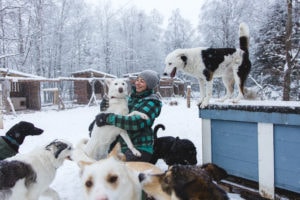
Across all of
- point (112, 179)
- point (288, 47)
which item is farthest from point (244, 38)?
point (288, 47)

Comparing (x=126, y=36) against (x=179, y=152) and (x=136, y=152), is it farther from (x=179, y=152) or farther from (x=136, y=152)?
(x=136, y=152)

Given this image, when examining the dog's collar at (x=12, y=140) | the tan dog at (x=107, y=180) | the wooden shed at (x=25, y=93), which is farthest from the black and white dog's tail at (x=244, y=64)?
the wooden shed at (x=25, y=93)

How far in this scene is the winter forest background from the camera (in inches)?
722

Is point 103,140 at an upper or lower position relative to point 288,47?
lower

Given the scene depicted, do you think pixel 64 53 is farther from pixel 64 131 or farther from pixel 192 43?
pixel 64 131

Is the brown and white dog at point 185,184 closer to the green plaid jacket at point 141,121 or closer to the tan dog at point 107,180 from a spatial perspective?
the tan dog at point 107,180

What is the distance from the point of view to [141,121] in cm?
330

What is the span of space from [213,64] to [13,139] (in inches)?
109

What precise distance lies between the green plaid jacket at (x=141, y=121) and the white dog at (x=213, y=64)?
2.55ft

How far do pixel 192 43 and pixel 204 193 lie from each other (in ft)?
127

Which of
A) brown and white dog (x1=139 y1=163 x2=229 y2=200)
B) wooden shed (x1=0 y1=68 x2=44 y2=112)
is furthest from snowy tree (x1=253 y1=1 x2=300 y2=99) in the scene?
brown and white dog (x1=139 y1=163 x2=229 y2=200)

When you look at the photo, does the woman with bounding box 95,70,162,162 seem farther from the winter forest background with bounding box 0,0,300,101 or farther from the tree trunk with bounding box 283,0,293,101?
the winter forest background with bounding box 0,0,300,101

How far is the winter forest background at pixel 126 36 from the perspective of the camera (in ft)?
60.2

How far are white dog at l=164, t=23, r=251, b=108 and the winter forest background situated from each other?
11373 mm
